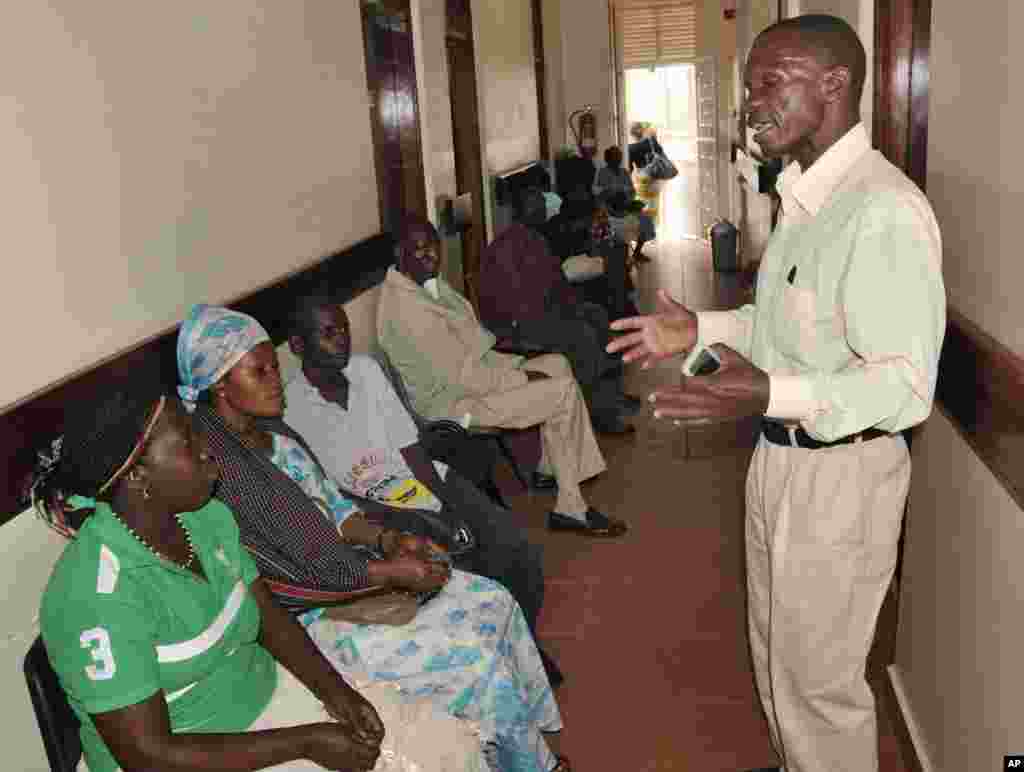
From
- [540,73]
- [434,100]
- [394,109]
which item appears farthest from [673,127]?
[394,109]

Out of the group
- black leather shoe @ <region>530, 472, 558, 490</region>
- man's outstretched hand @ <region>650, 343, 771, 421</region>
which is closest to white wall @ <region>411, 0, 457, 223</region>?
black leather shoe @ <region>530, 472, 558, 490</region>

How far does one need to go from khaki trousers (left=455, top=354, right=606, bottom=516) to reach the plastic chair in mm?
2393

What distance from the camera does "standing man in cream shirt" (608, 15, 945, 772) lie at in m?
1.64

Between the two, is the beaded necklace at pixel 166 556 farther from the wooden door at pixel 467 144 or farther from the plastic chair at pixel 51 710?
the wooden door at pixel 467 144

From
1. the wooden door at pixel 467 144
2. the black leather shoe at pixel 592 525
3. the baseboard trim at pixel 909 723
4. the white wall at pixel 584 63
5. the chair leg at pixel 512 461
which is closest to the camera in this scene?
the baseboard trim at pixel 909 723

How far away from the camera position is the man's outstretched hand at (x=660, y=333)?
80.7 inches

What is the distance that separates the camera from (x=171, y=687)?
1626mm

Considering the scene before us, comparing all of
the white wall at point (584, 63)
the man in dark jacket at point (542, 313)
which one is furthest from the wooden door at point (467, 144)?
the white wall at point (584, 63)

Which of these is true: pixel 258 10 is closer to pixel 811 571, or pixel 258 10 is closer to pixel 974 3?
pixel 974 3

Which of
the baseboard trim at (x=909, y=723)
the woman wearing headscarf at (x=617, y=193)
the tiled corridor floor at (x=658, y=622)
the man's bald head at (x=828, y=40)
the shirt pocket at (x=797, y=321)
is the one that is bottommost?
the tiled corridor floor at (x=658, y=622)

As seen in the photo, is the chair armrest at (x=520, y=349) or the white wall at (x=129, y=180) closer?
the white wall at (x=129, y=180)

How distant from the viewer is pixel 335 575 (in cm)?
223

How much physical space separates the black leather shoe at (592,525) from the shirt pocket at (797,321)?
2188 millimetres

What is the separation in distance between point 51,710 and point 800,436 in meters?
1.38
